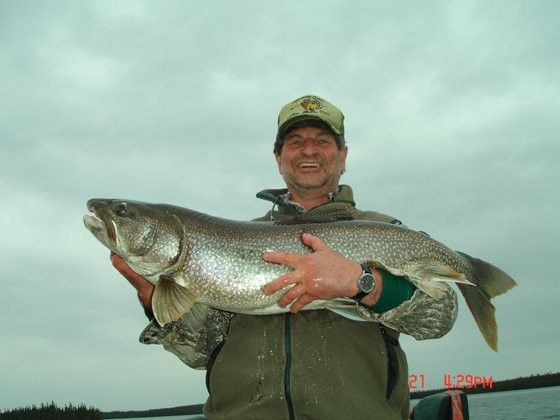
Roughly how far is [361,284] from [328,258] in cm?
33

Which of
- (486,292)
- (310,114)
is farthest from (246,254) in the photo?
(486,292)

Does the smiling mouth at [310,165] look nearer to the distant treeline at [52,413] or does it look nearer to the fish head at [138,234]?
the fish head at [138,234]

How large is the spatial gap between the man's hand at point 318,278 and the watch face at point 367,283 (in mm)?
41

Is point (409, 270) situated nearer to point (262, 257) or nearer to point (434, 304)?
point (434, 304)

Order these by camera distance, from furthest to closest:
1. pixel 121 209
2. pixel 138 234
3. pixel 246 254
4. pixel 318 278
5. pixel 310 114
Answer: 1. pixel 310 114
2. pixel 121 209
3. pixel 138 234
4. pixel 246 254
5. pixel 318 278

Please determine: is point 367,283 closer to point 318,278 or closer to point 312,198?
point 318,278

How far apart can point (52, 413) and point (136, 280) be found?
1958 centimetres

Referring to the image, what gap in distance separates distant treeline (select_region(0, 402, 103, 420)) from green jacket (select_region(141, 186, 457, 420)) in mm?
19322

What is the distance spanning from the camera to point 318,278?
13.2 ft

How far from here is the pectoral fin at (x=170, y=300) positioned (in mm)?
4359

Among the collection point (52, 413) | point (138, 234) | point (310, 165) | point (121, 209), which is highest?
point (310, 165)

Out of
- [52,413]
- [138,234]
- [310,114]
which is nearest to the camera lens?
[138,234]

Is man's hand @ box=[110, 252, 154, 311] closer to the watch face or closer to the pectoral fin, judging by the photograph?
the pectoral fin

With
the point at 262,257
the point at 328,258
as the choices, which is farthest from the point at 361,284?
the point at 262,257
